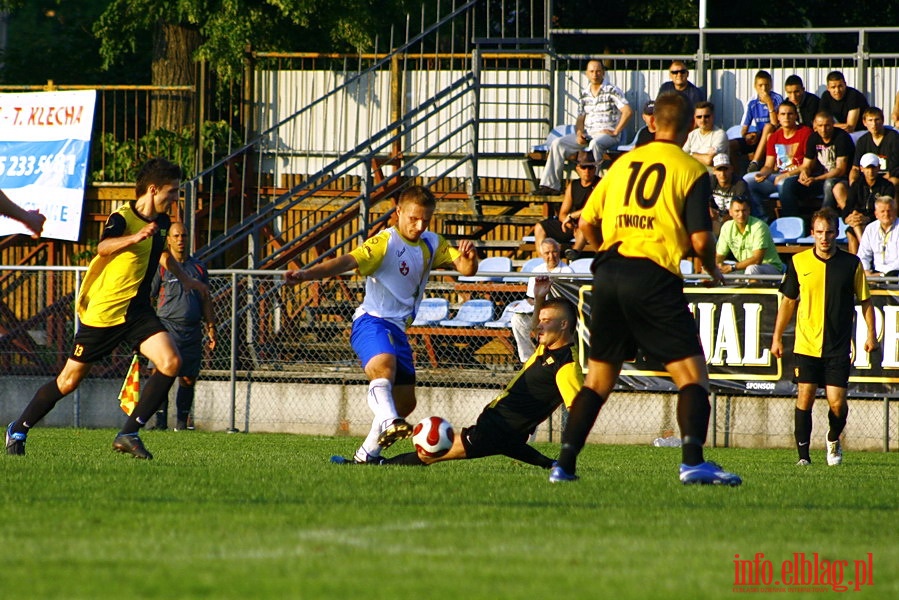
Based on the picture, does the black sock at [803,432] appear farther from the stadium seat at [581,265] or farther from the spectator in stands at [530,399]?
the stadium seat at [581,265]

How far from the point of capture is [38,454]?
10609mm

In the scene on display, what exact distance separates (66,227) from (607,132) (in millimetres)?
8632

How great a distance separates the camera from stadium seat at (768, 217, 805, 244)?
1684 centimetres

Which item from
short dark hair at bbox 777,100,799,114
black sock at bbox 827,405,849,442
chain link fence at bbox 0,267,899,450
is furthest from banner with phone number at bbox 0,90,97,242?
black sock at bbox 827,405,849,442

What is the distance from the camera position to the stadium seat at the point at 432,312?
50.6 feet

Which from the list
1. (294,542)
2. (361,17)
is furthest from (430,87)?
(294,542)

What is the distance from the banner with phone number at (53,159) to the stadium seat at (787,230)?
1070 centimetres

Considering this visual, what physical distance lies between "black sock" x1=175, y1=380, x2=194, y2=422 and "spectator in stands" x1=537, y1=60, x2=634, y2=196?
19.3 ft

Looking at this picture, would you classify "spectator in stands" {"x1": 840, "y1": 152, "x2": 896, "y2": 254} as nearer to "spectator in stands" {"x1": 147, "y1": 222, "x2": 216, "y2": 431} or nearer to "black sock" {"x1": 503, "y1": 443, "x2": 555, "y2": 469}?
"spectator in stands" {"x1": 147, "y1": 222, "x2": 216, "y2": 431}

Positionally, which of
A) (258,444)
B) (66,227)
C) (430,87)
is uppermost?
(430,87)

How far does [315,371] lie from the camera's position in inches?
628

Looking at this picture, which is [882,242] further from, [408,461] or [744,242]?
[408,461]

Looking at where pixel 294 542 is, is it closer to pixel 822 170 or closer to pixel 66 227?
pixel 822 170

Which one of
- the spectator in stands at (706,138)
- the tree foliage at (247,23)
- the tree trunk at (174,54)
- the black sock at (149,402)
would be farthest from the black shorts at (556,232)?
the tree trunk at (174,54)
